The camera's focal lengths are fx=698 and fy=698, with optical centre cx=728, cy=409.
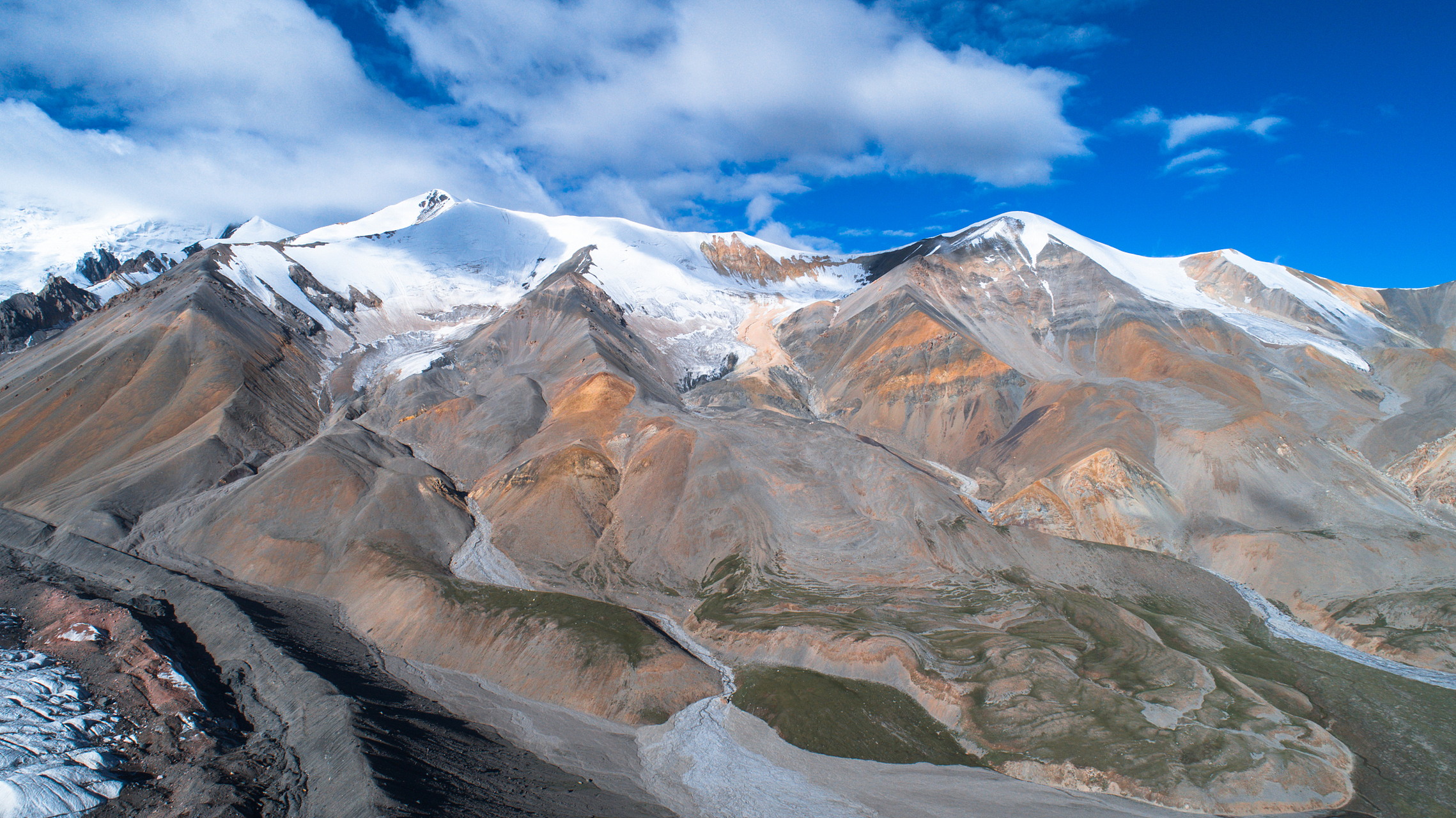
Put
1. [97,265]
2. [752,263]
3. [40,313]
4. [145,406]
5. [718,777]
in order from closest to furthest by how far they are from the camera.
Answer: [718,777], [145,406], [40,313], [97,265], [752,263]

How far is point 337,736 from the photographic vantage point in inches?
1185

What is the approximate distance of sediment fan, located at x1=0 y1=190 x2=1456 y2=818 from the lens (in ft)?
105

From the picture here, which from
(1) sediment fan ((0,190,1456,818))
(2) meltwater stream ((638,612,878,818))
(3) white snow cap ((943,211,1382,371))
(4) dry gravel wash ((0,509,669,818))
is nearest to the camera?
(4) dry gravel wash ((0,509,669,818))

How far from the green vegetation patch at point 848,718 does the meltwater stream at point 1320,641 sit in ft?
94.5

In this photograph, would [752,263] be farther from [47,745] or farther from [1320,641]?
[47,745]

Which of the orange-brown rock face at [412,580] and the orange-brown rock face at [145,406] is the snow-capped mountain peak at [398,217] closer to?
the orange-brown rock face at [145,406]

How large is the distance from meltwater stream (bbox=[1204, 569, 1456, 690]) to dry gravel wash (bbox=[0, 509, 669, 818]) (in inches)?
1756

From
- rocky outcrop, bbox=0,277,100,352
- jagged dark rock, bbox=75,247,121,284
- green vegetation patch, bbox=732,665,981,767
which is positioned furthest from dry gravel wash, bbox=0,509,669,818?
jagged dark rock, bbox=75,247,121,284

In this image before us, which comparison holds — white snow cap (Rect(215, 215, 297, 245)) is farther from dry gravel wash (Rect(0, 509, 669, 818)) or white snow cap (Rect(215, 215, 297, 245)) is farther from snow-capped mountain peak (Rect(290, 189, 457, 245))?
dry gravel wash (Rect(0, 509, 669, 818))

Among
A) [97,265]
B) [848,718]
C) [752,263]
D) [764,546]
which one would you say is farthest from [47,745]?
[97,265]

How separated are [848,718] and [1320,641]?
34575mm

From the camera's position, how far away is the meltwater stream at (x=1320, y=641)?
40.9m

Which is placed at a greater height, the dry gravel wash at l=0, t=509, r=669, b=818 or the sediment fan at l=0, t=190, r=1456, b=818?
the sediment fan at l=0, t=190, r=1456, b=818

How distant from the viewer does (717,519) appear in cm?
5991
